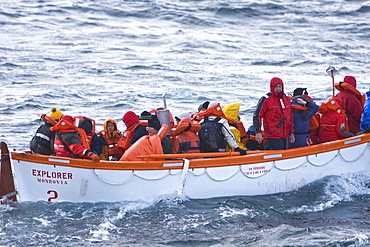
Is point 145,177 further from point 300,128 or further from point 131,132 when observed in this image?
point 300,128

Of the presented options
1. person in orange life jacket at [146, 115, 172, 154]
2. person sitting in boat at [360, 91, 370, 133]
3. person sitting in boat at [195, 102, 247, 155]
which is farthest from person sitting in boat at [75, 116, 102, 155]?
person sitting in boat at [360, 91, 370, 133]

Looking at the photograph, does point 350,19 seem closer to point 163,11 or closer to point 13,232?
point 163,11

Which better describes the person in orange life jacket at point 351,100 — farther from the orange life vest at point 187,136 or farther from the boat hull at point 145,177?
the orange life vest at point 187,136

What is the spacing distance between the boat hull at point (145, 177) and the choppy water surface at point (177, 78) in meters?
0.17

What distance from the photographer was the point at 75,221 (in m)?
8.16

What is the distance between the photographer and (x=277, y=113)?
9125 mm

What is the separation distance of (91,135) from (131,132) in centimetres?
69

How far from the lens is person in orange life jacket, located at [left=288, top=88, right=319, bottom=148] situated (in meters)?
9.16

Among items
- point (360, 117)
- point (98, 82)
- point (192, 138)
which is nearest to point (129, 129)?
point (192, 138)

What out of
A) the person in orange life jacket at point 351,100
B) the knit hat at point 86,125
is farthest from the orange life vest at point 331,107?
the knit hat at point 86,125

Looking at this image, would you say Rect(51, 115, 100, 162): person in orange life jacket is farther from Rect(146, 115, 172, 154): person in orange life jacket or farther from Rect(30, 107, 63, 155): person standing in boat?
Rect(146, 115, 172, 154): person in orange life jacket

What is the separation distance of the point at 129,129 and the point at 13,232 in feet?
8.03

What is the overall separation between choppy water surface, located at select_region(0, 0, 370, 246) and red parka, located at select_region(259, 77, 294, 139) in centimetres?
109

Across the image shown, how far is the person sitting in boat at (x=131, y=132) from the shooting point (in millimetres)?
8966
